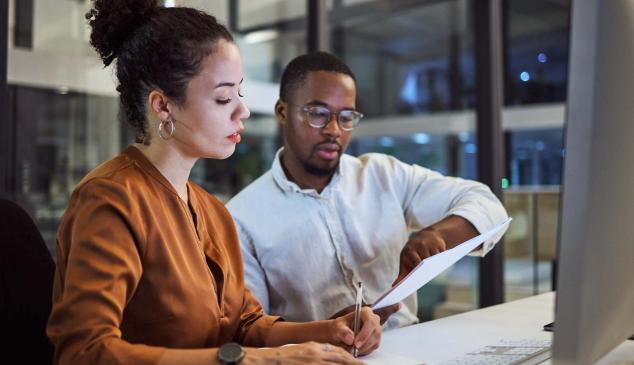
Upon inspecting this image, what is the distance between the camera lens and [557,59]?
347 cm

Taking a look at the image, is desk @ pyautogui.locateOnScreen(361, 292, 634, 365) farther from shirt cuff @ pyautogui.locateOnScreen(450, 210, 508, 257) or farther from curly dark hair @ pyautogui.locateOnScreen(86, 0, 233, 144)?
curly dark hair @ pyautogui.locateOnScreen(86, 0, 233, 144)

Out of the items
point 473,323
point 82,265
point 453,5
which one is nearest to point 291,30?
point 453,5

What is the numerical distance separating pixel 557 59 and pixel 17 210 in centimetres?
305

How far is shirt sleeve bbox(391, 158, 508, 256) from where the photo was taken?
166 centimetres

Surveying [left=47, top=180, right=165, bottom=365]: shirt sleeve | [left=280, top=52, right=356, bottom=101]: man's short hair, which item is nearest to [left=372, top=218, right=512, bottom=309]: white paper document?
[left=47, top=180, right=165, bottom=365]: shirt sleeve

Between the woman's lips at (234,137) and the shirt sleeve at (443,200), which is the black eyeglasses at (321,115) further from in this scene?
the woman's lips at (234,137)

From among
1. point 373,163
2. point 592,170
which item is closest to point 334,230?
point 373,163

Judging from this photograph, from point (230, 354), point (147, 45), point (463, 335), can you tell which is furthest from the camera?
point (463, 335)

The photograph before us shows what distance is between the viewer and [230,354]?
0.88 m

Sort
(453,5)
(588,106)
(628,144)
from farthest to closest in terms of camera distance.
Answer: (453,5)
(628,144)
(588,106)

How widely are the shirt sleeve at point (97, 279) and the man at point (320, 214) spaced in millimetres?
768

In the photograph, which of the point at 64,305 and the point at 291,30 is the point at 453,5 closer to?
the point at 291,30

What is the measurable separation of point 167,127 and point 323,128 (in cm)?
65

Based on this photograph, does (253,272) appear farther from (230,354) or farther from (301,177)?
(230,354)
